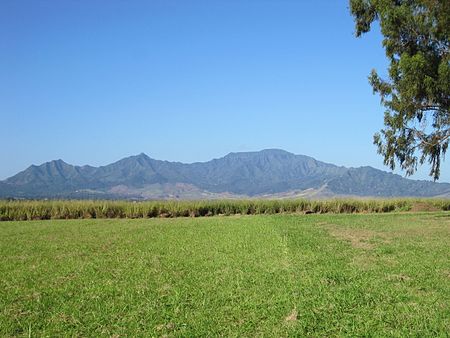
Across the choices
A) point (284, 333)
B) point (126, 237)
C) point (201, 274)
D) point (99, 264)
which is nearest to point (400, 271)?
point (201, 274)

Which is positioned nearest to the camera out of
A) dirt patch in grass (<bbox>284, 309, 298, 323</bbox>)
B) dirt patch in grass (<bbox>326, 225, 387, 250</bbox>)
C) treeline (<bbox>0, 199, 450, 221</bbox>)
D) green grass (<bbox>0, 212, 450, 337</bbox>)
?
green grass (<bbox>0, 212, 450, 337</bbox>)

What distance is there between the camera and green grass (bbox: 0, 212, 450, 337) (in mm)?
6965

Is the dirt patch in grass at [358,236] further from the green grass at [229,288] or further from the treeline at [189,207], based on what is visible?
the treeline at [189,207]

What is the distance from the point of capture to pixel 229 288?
915 cm

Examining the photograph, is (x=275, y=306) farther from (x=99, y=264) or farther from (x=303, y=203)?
(x=303, y=203)

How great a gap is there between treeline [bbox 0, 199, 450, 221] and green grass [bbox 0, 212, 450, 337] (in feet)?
58.8

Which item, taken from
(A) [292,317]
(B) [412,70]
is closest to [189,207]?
(B) [412,70]

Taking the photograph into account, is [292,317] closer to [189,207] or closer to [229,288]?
[229,288]

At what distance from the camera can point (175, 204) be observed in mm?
38188

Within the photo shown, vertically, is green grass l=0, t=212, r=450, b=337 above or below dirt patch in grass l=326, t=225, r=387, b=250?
below

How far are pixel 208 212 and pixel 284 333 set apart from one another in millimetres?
32085

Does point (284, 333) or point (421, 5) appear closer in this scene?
point (284, 333)

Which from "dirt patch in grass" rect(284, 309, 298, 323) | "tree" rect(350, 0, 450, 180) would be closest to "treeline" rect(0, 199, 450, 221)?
"tree" rect(350, 0, 450, 180)

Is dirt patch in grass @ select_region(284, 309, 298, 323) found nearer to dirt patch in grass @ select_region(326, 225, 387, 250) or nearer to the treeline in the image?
dirt patch in grass @ select_region(326, 225, 387, 250)
